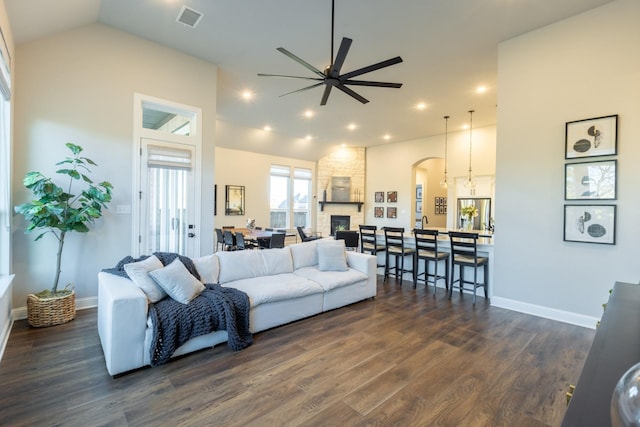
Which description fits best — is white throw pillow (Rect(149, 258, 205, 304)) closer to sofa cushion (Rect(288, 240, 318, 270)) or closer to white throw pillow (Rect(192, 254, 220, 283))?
white throw pillow (Rect(192, 254, 220, 283))

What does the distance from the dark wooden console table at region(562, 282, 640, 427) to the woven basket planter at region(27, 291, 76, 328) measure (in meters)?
4.36

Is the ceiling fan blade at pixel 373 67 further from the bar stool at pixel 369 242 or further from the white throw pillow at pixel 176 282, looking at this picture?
the bar stool at pixel 369 242

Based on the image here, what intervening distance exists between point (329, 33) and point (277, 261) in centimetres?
314

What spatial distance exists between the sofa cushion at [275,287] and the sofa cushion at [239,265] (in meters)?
0.09

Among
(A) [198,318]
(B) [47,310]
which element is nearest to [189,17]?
(A) [198,318]

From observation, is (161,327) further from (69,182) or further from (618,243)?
(618,243)

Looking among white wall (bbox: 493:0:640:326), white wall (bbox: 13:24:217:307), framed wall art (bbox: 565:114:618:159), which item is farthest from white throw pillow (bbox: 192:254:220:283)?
framed wall art (bbox: 565:114:618:159)

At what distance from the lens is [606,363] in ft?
3.16

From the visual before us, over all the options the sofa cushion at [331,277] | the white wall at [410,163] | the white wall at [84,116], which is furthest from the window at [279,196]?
the sofa cushion at [331,277]

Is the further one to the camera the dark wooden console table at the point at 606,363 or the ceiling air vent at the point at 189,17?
the ceiling air vent at the point at 189,17

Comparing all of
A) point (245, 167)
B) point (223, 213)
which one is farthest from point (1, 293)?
point (245, 167)

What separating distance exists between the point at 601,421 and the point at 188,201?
187 inches

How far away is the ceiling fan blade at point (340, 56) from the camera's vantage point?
9.33 feet

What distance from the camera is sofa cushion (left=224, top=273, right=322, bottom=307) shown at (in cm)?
322
